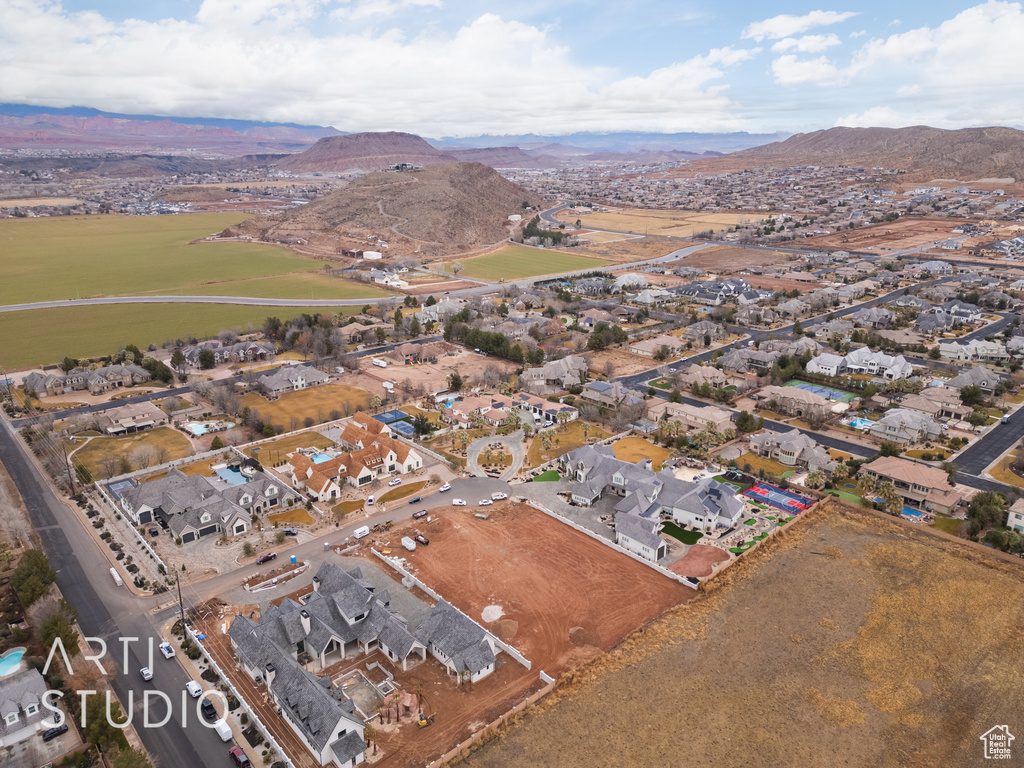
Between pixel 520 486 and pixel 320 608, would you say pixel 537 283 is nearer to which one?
pixel 520 486

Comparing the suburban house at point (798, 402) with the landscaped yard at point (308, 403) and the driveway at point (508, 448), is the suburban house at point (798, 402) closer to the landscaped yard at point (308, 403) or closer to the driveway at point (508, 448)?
the driveway at point (508, 448)

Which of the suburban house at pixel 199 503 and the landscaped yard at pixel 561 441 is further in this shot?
the landscaped yard at pixel 561 441

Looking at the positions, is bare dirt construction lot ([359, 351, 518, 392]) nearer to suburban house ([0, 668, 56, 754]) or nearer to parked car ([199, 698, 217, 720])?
parked car ([199, 698, 217, 720])

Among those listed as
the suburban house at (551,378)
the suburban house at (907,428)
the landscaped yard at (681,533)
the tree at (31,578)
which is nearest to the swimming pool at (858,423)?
the suburban house at (907,428)

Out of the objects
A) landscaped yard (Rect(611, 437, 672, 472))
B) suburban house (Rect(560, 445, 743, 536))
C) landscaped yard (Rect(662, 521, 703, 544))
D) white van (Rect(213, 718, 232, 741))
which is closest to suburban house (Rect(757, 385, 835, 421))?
landscaped yard (Rect(611, 437, 672, 472))

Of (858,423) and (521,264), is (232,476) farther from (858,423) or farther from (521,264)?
(521,264)

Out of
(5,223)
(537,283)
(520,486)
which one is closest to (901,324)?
(537,283)

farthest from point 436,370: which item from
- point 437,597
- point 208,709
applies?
point 208,709
